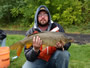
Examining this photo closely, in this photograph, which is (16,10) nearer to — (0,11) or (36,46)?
(0,11)

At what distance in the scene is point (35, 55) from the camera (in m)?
2.52

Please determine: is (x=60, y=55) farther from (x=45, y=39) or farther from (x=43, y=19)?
(x=43, y=19)

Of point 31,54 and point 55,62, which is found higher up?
point 31,54

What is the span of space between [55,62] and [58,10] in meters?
12.1

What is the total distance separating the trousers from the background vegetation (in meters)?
11.3

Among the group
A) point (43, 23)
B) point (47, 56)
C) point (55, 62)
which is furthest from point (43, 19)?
point (55, 62)

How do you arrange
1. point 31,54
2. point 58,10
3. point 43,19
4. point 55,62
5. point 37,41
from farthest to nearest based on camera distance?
1. point 58,10
2. point 43,19
3. point 55,62
4. point 31,54
5. point 37,41

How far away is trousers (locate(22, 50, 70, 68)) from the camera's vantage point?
2.57m

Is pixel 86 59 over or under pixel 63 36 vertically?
under

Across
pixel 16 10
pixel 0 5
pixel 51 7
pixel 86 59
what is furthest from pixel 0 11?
pixel 86 59

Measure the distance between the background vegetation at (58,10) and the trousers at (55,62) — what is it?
37.1 ft

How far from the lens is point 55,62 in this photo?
103 inches

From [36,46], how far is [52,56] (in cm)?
44

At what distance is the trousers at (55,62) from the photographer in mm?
2572
